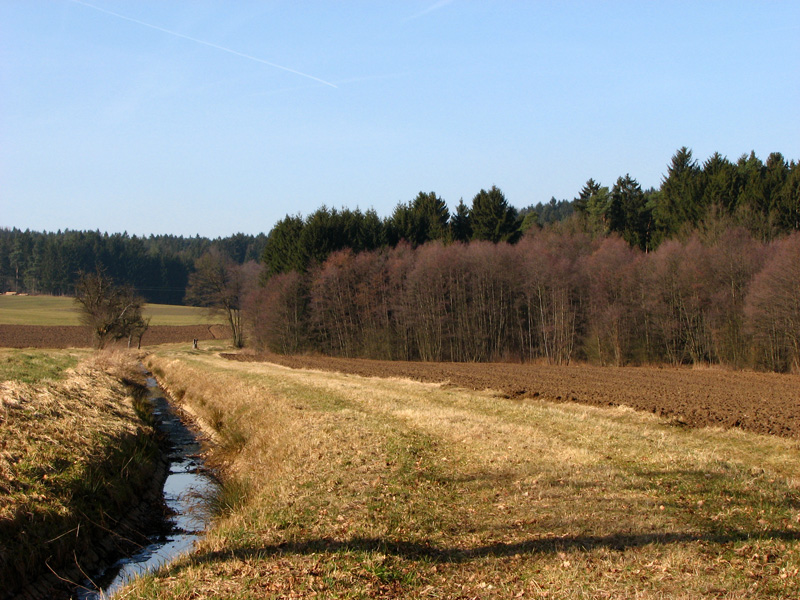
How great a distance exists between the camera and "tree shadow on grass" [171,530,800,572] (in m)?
6.91

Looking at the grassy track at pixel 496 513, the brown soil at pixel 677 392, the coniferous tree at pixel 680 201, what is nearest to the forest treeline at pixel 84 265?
the coniferous tree at pixel 680 201

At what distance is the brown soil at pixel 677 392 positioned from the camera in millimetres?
16594

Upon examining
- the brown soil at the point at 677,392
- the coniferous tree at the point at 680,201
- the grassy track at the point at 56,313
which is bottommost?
the brown soil at the point at 677,392

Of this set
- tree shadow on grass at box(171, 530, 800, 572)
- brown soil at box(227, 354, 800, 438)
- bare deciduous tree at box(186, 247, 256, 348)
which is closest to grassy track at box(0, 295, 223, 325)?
bare deciduous tree at box(186, 247, 256, 348)

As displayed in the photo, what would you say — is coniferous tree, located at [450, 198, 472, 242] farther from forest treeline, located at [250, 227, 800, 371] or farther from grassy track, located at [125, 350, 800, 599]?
grassy track, located at [125, 350, 800, 599]

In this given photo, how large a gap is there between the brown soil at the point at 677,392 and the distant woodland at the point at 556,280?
10652mm

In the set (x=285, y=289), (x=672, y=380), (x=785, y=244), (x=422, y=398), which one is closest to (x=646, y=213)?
(x=785, y=244)

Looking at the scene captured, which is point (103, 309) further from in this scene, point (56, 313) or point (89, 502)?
point (56, 313)

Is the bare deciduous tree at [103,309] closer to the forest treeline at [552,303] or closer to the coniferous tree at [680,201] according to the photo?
the forest treeline at [552,303]

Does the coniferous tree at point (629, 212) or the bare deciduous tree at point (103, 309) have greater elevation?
the coniferous tree at point (629, 212)

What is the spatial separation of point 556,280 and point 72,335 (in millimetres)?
62079

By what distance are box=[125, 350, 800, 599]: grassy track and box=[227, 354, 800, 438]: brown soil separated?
208 centimetres

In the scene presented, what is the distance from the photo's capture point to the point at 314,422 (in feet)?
49.7

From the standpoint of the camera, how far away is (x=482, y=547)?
23.3 feet
